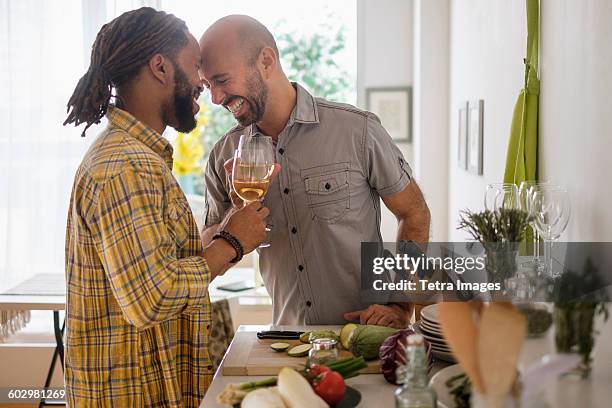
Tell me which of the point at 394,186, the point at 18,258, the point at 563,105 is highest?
the point at 563,105

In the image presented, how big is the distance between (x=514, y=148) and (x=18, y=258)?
4006mm

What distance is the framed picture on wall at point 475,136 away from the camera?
3.42 m

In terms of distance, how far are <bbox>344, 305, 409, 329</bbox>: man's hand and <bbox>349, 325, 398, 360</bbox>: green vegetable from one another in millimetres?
211

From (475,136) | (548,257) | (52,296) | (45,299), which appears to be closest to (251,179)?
(548,257)

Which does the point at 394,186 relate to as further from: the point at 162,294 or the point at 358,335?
the point at 162,294

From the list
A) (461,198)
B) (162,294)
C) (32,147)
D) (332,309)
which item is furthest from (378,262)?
(32,147)

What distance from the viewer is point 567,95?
1982 millimetres

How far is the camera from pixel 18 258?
531cm

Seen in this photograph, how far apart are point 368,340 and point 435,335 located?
0.49ft

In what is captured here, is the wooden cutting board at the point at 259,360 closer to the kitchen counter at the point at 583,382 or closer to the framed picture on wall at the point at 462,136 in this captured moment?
the kitchen counter at the point at 583,382

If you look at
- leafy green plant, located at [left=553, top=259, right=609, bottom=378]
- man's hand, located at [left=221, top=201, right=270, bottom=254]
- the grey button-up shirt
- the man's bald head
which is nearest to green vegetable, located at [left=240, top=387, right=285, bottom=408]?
leafy green plant, located at [left=553, top=259, right=609, bottom=378]

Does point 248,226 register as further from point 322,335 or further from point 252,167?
point 322,335

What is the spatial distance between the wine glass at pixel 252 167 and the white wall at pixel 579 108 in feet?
2.51

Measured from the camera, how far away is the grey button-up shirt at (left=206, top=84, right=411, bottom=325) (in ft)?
7.67
